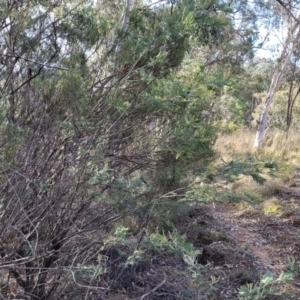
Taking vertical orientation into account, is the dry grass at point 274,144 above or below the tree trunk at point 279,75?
below

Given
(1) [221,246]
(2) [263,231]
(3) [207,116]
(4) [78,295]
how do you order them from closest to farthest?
(4) [78,295] → (3) [207,116] → (1) [221,246] → (2) [263,231]

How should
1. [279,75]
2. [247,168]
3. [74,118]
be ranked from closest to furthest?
1. [74,118]
2. [247,168]
3. [279,75]

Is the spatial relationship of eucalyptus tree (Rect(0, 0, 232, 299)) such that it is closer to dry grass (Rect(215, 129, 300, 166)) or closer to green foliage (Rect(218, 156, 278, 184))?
green foliage (Rect(218, 156, 278, 184))

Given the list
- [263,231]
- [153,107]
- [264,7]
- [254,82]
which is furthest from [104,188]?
[254,82]

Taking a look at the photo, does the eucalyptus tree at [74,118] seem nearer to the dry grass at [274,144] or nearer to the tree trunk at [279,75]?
the dry grass at [274,144]

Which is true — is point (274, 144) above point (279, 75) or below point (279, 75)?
below

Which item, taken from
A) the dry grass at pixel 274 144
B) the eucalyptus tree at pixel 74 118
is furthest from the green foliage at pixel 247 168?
the dry grass at pixel 274 144

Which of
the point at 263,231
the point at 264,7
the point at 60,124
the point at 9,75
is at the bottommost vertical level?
the point at 263,231

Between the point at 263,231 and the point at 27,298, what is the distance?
3950 millimetres

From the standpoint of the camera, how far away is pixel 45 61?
281 centimetres

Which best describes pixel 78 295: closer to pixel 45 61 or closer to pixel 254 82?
pixel 45 61

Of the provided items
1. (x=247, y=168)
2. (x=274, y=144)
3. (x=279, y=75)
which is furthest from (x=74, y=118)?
(x=279, y=75)

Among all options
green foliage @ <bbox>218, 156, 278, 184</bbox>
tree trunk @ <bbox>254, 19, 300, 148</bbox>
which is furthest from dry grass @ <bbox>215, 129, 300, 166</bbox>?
green foliage @ <bbox>218, 156, 278, 184</bbox>

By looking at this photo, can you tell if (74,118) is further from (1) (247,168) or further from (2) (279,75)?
(2) (279,75)
